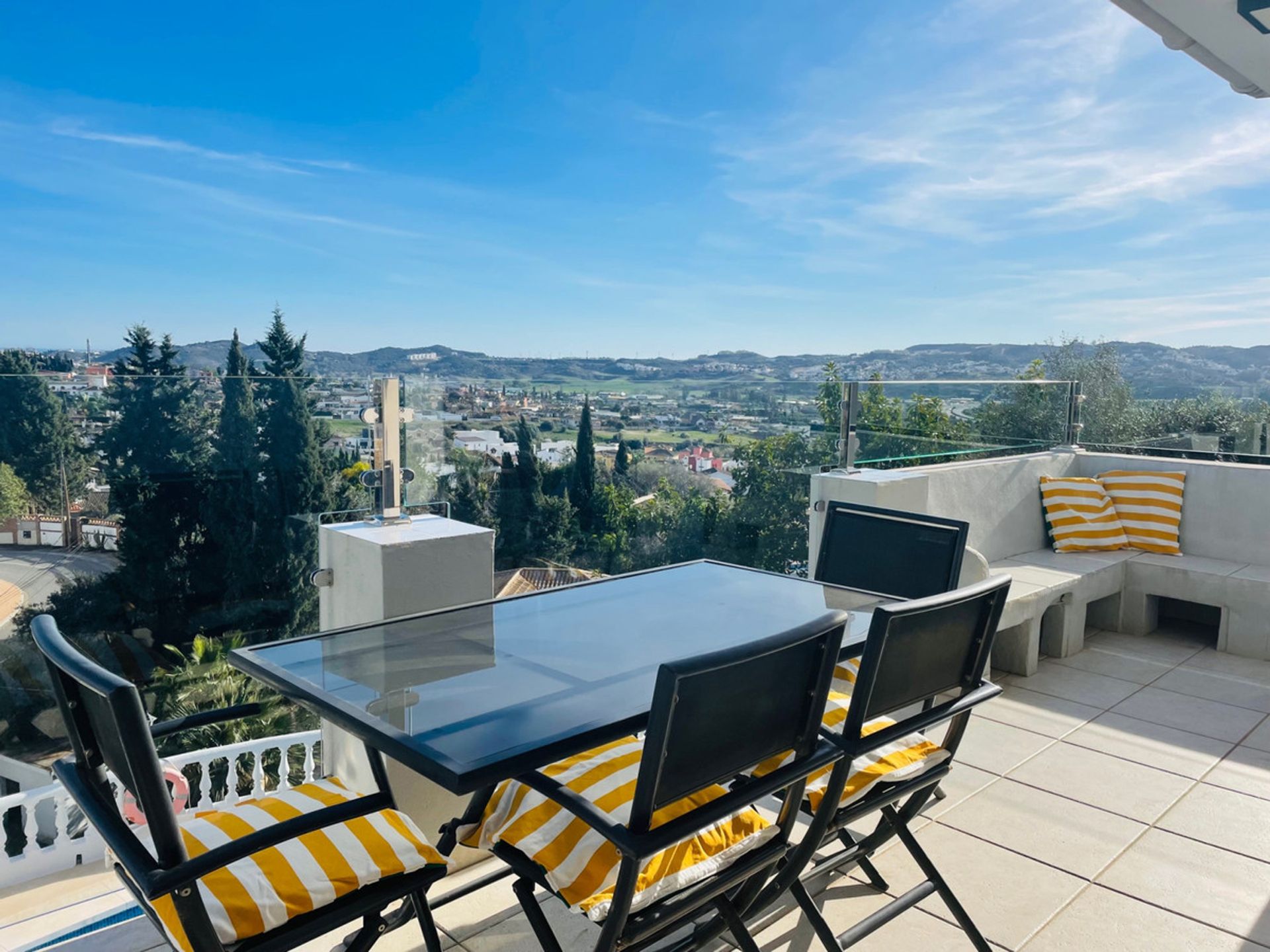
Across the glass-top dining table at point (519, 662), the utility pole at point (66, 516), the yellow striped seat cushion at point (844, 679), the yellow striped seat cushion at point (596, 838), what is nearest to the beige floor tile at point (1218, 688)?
the yellow striped seat cushion at point (844, 679)

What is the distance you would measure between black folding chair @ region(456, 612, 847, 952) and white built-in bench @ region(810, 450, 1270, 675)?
236cm

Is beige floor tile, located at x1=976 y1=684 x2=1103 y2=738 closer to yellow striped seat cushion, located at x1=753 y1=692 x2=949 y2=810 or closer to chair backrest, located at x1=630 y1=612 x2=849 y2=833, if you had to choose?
yellow striped seat cushion, located at x1=753 y1=692 x2=949 y2=810

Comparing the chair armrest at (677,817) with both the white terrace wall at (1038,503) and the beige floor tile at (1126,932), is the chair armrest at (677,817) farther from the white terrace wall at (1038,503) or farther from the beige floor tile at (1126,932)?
the white terrace wall at (1038,503)

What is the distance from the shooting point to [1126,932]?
2.09m

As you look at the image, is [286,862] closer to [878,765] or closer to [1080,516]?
[878,765]

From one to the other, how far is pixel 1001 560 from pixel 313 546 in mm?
3459

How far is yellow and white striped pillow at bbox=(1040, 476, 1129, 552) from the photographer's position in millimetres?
4797

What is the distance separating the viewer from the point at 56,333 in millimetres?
26109

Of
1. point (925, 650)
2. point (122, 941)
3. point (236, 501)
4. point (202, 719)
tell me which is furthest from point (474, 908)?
point (236, 501)

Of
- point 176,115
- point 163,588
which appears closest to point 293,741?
point 163,588

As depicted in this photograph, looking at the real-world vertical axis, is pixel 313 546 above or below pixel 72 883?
above

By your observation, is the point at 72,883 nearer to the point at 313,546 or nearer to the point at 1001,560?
the point at 313,546

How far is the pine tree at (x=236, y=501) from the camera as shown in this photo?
2877mm

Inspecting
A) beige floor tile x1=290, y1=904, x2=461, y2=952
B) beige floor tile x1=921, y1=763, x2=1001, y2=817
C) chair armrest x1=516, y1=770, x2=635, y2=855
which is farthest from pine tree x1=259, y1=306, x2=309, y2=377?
chair armrest x1=516, y1=770, x2=635, y2=855
